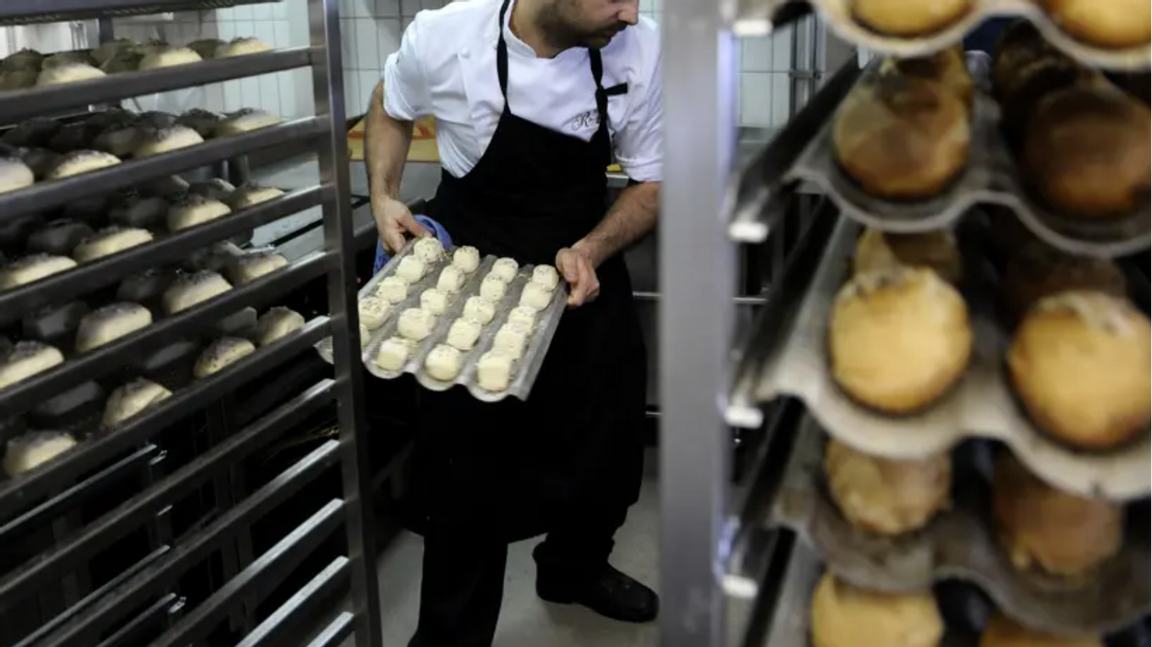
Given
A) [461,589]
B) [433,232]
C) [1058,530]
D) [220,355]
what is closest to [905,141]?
[1058,530]

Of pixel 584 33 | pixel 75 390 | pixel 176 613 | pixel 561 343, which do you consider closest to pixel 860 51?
pixel 584 33

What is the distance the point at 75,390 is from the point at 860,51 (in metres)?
1.38

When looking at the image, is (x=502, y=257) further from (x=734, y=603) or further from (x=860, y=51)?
(x=734, y=603)

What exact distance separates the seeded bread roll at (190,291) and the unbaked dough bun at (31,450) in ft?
0.98

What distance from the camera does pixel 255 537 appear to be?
2.54 m

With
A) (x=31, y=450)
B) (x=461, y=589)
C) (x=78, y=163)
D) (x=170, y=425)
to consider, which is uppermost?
(x=78, y=163)

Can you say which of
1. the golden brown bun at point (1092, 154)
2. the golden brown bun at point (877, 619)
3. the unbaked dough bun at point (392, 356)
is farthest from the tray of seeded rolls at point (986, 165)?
the unbaked dough bun at point (392, 356)

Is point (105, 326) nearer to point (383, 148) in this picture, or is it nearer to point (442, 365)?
point (442, 365)

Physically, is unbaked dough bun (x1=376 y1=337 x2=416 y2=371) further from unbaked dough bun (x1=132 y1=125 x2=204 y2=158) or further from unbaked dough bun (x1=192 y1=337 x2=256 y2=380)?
unbaked dough bun (x1=132 y1=125 x2=204 y2=158)

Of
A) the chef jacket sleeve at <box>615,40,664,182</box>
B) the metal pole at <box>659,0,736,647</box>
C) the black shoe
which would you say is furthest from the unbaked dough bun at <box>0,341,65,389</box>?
the black shoe

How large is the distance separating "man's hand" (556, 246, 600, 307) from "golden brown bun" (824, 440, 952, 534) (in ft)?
4.15

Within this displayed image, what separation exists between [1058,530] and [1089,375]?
138mm

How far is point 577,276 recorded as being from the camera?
7.23ft

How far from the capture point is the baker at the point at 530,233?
232 cm
